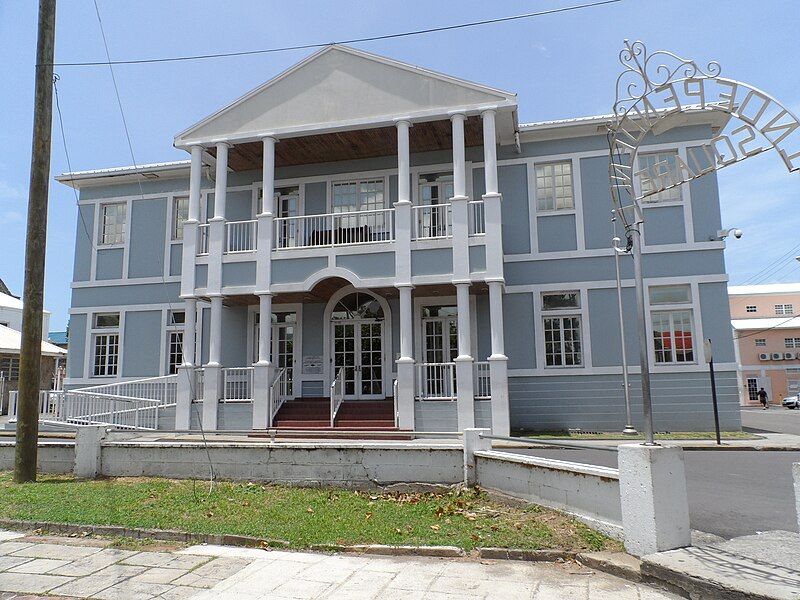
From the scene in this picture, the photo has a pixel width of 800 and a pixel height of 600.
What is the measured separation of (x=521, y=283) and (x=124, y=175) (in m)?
12.9

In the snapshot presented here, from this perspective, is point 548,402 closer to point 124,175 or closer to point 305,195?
point 305,195

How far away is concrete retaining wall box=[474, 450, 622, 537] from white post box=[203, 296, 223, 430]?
908cm

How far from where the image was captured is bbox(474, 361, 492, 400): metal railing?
1426 cm

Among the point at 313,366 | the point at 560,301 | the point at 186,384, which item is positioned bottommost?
the point at 186,384

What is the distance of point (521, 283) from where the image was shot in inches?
646

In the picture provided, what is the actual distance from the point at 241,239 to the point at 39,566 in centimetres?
1171

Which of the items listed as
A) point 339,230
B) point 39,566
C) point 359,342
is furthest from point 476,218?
point 39,566

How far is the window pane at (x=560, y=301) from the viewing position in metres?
16.2

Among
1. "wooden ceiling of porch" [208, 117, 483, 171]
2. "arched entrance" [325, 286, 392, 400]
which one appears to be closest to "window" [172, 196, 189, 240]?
"wooden ceiling of porch" [208, 117, 483, 171]

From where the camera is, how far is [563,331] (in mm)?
16141

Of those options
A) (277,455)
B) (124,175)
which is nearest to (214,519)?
(277,455)

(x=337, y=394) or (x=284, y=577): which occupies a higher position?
(x=337, y=394)

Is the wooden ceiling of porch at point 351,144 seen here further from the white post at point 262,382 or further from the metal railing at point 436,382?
the metal railing at point 436,382

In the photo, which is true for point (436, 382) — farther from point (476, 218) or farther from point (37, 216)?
point (37, 216)
